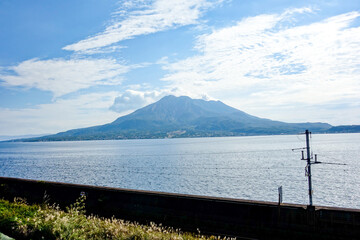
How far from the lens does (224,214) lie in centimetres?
1634

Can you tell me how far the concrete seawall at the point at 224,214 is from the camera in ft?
47.1

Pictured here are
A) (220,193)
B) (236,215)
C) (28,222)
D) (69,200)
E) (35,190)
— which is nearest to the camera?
(28,222)

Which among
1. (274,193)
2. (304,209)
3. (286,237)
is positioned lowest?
(274,193)

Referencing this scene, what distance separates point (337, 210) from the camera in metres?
14.2

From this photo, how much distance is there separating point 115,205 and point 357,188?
4348 cm

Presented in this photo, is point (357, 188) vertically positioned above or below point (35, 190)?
below

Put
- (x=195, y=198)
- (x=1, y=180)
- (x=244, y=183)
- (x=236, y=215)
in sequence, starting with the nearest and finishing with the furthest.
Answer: (x=236, y=215), (x=195, y=198), (x=1, y=180), (x=244, y=183)

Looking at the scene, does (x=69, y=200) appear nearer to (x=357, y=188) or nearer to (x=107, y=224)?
(x=107, y=224)

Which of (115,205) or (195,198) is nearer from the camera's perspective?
(195,198)

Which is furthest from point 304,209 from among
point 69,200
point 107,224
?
point 69,200

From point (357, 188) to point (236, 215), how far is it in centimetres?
4074

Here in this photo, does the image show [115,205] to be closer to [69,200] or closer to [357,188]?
[69,200]

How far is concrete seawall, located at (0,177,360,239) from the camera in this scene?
566 inches

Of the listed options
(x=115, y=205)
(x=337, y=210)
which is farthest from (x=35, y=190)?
(x=337, y=210)
